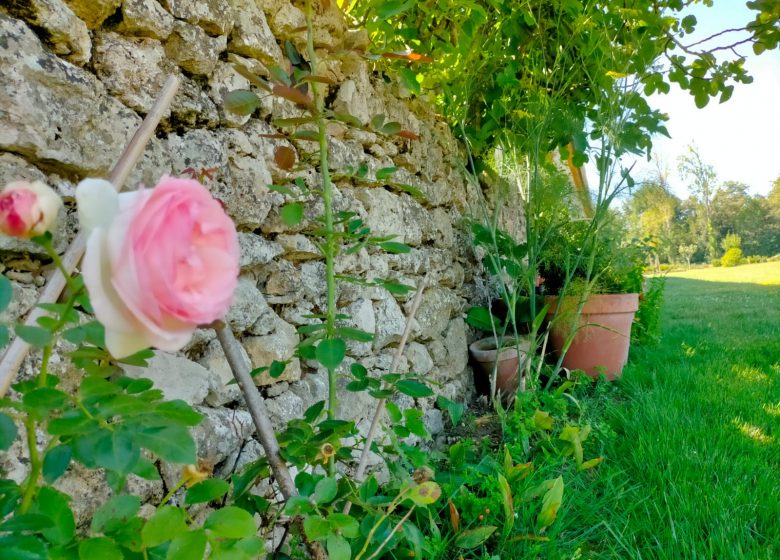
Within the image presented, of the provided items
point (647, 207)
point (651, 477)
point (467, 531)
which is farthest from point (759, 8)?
point (467, 531)

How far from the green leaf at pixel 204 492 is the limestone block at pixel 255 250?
0.64 metres

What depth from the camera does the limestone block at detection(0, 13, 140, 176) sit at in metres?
0.78

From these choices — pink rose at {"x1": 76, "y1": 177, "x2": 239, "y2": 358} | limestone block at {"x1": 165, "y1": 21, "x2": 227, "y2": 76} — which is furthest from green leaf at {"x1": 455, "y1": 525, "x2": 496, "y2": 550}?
limestone block at {"x1": 165, "y1": 21, "x2": 227, "y2": 76}

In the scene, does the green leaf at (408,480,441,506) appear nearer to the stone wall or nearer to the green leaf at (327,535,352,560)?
the green leaf at (327,535,352,560)

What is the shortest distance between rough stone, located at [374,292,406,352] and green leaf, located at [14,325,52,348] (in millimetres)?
1360

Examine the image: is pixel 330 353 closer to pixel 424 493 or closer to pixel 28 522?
pixel 424 493

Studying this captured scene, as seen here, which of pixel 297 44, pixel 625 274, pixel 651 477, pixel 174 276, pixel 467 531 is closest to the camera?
pixel 174 276

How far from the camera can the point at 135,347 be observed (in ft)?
1.23

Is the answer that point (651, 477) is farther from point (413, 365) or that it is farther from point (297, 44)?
point (297, 44)

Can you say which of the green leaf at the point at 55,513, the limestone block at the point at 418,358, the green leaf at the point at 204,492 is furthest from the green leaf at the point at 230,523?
the limestone block at the point at 418,358

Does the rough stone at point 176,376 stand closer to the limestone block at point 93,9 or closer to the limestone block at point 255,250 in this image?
the limestone block at point 255,250

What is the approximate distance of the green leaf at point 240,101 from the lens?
970mm

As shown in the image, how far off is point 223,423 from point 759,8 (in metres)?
3.03

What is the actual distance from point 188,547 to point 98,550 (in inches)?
3.5
